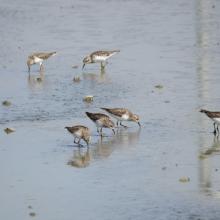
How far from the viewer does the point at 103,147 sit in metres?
23.1

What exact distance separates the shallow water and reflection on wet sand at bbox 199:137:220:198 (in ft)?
0.07

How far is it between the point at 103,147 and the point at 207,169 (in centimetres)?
303

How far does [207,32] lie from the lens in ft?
124

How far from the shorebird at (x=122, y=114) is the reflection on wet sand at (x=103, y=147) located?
285mm

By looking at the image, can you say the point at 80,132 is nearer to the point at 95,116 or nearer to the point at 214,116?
the point at 95,116

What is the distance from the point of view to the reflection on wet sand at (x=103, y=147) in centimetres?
2200

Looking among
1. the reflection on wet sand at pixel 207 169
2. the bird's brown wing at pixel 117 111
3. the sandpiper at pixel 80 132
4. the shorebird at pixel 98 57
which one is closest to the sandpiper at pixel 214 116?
the reflection on wet sand at pixel 207 169

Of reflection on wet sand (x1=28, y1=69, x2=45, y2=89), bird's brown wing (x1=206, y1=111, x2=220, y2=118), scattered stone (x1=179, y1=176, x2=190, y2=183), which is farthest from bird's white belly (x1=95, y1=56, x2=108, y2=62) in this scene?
scattered stone (x1=179, y1=176, x2=190, y2=183)

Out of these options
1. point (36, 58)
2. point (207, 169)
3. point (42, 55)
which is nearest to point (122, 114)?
point (207, 169)

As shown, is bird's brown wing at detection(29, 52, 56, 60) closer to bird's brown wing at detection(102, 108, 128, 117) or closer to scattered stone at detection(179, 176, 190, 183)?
bird's brown wing at detection(102, 108, 128, 117)

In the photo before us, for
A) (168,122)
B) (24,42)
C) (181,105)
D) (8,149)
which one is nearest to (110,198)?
(8,149)

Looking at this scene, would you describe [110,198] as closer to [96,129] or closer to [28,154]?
[28,154]

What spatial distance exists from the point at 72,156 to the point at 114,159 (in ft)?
3.15

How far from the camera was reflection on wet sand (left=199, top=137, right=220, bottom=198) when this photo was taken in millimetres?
19625
